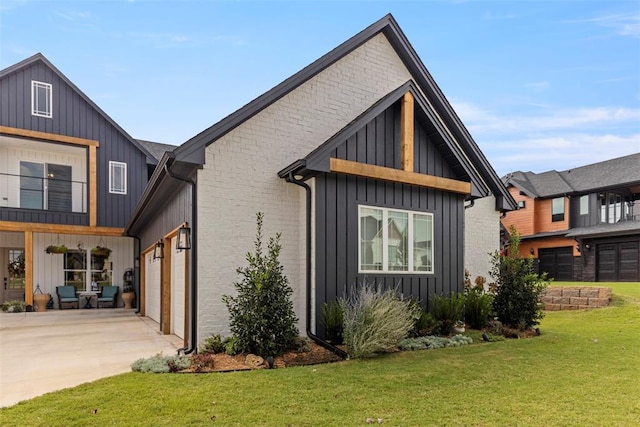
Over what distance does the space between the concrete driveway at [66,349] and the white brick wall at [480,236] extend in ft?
25.8

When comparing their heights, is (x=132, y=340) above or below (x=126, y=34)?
below

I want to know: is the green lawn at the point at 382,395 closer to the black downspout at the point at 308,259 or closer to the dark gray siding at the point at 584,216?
the black downspout at the point at 308,259

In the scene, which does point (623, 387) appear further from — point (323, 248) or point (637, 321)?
point (637, 321)

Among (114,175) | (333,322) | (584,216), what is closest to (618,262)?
(584,216)

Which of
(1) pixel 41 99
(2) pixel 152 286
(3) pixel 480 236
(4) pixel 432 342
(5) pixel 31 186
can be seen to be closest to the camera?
(4) pixel 432 342

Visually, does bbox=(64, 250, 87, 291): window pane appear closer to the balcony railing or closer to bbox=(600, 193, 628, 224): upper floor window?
the balcony railing

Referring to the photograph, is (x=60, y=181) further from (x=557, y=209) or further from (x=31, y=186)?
(x=557, y=209)

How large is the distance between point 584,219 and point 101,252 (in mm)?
23976

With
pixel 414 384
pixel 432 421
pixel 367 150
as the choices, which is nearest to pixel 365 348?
pixel 414 384

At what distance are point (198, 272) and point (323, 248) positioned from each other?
223 centimetres

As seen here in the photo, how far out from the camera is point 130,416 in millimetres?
3928

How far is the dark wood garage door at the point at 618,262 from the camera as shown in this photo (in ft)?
60.5

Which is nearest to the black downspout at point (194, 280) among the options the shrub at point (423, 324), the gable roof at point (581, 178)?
the shrub at point (423, 324)

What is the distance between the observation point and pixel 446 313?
27.1 ft
